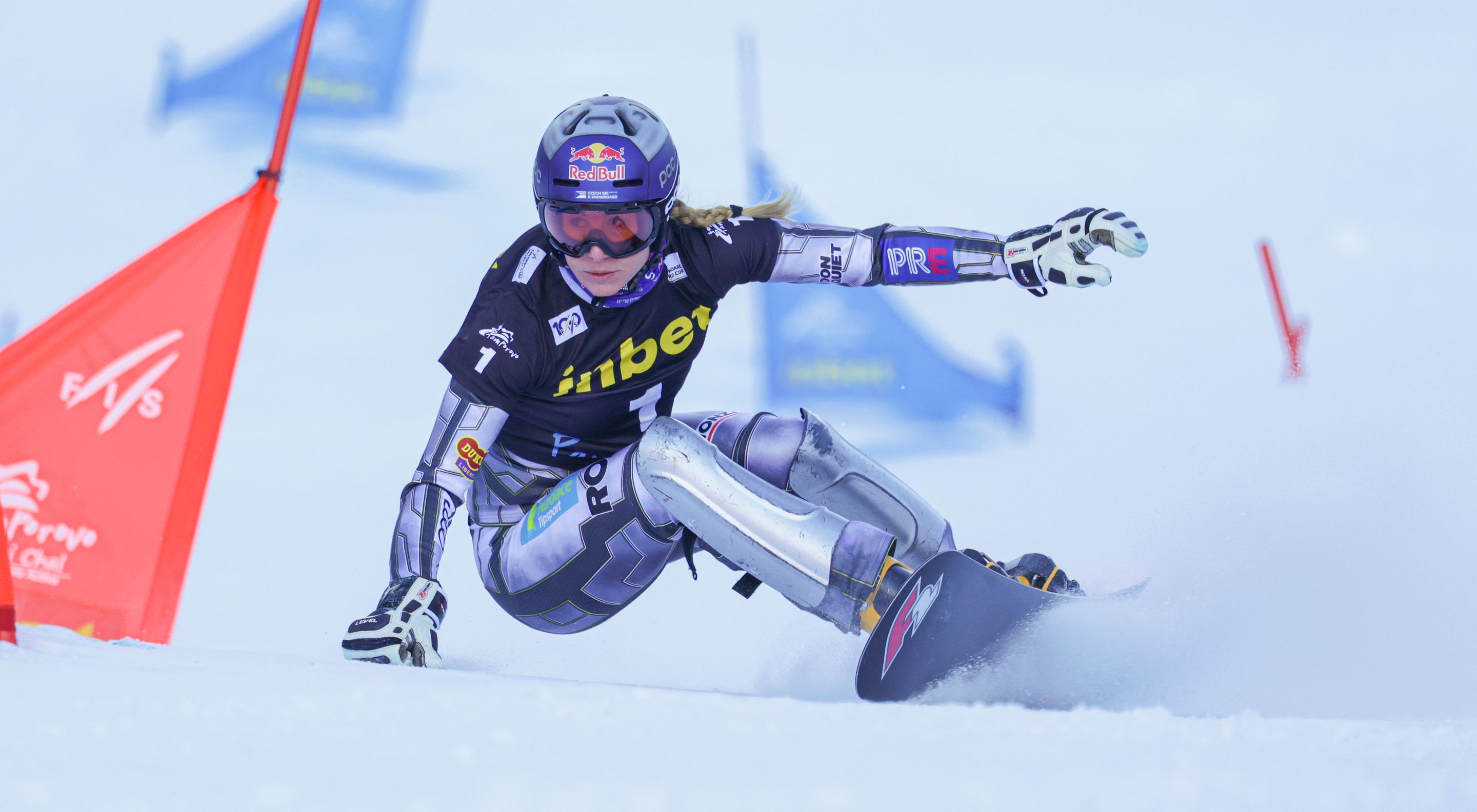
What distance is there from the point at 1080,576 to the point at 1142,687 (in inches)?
76.5

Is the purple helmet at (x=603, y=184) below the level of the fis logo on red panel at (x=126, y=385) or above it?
above

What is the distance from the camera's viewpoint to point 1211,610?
2.61m

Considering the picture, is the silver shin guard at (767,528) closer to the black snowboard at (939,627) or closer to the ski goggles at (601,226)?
the black snowboard at (939,627)

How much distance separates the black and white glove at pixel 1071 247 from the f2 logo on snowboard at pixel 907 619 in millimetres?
974

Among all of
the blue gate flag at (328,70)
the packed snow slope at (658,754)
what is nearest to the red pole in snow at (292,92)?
the packed snow slope at (658,754)

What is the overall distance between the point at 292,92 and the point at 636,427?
2262mm

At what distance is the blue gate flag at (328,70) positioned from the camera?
9.16 meters

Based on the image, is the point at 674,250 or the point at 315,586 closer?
the point at 674,250

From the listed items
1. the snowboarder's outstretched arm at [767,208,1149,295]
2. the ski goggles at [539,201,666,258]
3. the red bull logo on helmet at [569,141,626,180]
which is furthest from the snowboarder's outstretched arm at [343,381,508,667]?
the snowboarder's outstretched arm at [767,208,1149,295]

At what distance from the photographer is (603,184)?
2.80m

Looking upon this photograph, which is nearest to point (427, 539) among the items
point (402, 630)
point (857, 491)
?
point (402, 630)

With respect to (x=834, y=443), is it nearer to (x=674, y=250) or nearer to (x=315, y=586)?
(x=674, y=250)

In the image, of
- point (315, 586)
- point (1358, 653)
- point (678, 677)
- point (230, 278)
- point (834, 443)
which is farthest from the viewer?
point (315, 586)

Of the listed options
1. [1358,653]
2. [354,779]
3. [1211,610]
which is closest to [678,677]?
[1211,610]
